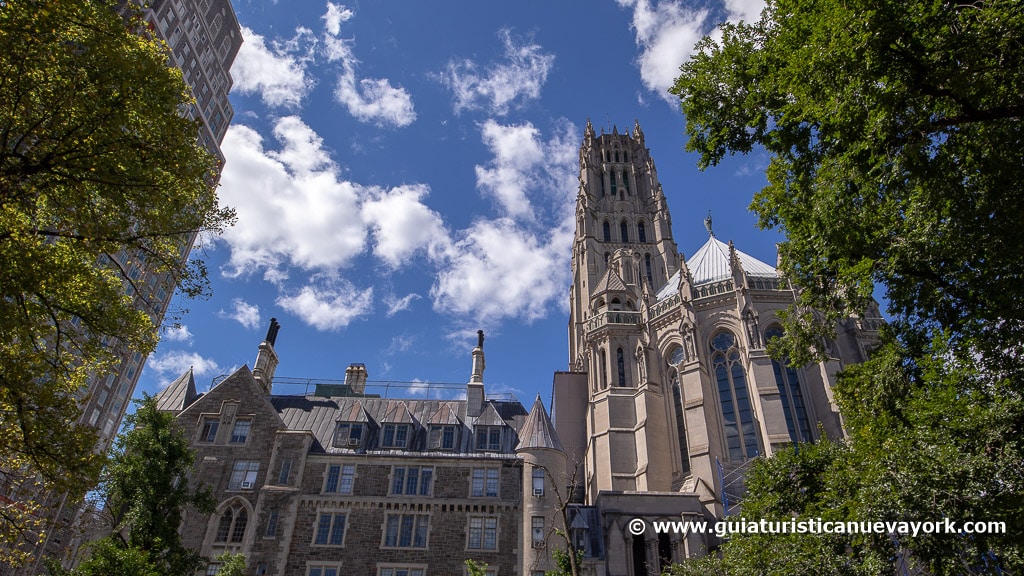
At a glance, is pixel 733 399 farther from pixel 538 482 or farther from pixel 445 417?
pixel 445 417

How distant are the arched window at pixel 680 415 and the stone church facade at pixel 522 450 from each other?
3.1 inches

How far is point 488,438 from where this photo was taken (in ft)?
103

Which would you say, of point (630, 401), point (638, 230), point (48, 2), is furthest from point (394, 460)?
point (638, 230)

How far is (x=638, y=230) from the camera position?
56.8 m

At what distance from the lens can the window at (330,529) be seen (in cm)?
2711

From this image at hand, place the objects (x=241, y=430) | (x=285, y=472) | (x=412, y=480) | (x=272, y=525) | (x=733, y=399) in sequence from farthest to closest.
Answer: (x=733, y=399) → (x=241, y=430) → (x=412, y=480) → (x=285, y=472) → (x=272, y=525)

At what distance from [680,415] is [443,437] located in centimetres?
1353

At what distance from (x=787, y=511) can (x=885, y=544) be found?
4308 millimetres

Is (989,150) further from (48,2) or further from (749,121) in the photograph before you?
(48,2)

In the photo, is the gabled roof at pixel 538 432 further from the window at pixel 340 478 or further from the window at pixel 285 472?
the window at pixel 285 472

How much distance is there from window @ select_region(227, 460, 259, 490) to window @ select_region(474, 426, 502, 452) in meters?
10.9

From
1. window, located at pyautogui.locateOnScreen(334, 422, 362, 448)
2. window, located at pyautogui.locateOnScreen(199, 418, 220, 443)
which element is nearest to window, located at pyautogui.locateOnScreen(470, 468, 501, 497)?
window, located at pyautogui.locateOnScreen(334, 422, 362, 448)

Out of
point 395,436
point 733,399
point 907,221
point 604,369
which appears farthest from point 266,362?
point 907,221

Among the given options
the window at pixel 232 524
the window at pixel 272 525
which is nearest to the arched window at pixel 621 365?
the window at pixel 272 525
